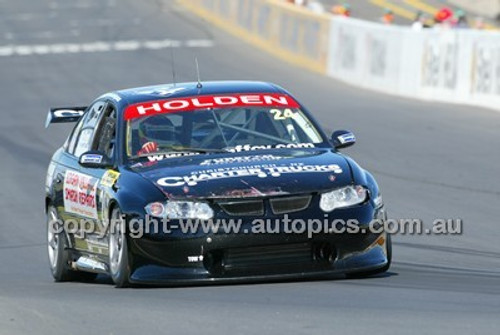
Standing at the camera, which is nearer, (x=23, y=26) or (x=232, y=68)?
(x=232, y=68)

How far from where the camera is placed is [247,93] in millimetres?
10938

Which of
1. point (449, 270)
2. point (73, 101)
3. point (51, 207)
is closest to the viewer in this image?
point (449, 270)

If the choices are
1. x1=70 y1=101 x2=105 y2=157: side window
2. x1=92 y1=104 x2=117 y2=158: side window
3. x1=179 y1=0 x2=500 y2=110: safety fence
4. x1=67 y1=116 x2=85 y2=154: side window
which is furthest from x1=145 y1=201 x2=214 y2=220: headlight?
x1=179 y1=0 x2=500 y2=110: safety fence

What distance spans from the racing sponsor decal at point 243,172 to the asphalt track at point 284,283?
70cm

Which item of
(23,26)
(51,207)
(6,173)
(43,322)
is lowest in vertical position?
(23,26)

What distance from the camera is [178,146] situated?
10438mm

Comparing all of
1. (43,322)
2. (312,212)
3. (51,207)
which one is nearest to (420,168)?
(51,207)

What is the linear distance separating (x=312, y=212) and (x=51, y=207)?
3.19 metres

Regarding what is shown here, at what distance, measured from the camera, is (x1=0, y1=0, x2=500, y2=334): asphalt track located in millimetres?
7715

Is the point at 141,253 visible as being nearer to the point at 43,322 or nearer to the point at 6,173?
the point at 43,322

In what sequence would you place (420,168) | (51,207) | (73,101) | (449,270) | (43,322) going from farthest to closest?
(73,101) < (420,168) < (51,207) < (449,270) < (43,322)

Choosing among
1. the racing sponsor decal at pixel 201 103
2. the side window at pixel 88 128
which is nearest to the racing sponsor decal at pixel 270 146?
the racing sponsor decal at pixel 201 103

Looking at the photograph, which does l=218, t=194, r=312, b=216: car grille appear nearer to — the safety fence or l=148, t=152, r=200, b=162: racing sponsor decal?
l=148, t=152, r=200, b=162: racing sponsor decal

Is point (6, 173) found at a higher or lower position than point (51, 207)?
lower
